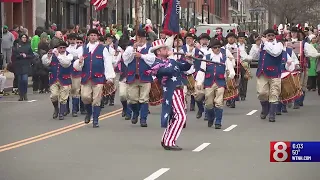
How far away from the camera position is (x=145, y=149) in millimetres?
14531

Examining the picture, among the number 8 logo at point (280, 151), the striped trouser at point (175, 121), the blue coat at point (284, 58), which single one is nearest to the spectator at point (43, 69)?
the blue coat at point (284, 58)

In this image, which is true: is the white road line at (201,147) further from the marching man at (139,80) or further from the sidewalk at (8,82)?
the sidewalk at (8,82)

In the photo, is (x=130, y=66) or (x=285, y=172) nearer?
(x=285, y=172)

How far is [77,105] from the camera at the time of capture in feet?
67.9

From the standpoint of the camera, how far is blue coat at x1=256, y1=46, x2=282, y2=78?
752 inches

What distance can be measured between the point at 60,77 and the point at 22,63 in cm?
513

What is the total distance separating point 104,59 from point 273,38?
346 centimetres

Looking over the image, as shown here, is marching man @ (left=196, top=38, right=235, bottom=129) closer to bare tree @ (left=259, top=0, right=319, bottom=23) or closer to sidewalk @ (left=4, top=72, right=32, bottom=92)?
sidewalk @ (left=4, top=72, right=32, bottom=92)

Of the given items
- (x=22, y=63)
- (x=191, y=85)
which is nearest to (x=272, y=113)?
(x=191, y=85)

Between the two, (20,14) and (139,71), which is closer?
(139,71)

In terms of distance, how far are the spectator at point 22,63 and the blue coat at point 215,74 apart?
8.07 metres

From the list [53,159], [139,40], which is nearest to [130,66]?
[139,40]

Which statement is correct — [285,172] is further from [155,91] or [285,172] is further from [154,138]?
[155,91]

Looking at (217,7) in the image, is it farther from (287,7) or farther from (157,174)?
(157,174)
